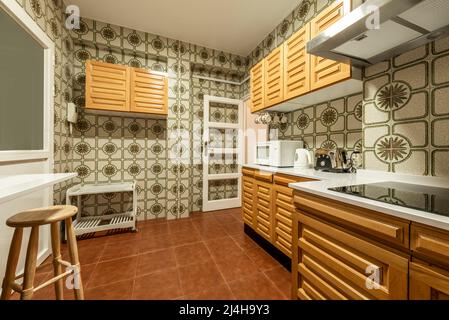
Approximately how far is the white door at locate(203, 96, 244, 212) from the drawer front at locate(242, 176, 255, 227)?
1.05m

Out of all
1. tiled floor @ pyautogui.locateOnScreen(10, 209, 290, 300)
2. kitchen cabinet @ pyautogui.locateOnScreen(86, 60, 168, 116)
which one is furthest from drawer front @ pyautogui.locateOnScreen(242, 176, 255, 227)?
kitchen cabinet @ pyautogui.locateOnScreen(86, 60, 168, 116)

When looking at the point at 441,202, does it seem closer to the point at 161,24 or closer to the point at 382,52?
the point at 382,52

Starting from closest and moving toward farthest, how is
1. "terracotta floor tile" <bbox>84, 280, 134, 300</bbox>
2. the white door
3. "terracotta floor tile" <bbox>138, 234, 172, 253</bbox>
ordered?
"terracotta floor tile" <bbox>84, 280, 134, 300</bbox>
"terracotta floor tile" <bbox>138, 234, 172, 253</bbox>
the white door

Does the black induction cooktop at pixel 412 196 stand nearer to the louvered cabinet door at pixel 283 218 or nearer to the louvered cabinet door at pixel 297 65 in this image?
the louvered cabinet door at pixel 283 218

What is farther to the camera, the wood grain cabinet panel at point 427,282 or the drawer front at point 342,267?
the drawer front at point 342,267

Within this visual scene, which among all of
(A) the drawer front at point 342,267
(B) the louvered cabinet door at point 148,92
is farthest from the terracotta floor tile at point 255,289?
(B) the louvered cabinet door at point 148,92

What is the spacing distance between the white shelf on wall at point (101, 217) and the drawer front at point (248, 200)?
1354mm

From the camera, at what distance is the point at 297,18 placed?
2.19 meters

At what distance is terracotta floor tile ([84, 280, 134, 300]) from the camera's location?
1.29 m

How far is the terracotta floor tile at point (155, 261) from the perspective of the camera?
5.30 feet

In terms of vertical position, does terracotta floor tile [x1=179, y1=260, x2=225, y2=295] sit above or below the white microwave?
below

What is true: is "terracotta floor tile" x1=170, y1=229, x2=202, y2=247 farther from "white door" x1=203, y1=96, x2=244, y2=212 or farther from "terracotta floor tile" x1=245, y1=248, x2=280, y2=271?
"white door" x1=203, y1=96, x2=244, y2=212

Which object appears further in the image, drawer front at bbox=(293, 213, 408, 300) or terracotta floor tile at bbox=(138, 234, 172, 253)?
terracotta floor tile at bbox=(138, 234, 172, 253)

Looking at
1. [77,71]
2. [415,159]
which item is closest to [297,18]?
[415,159]
